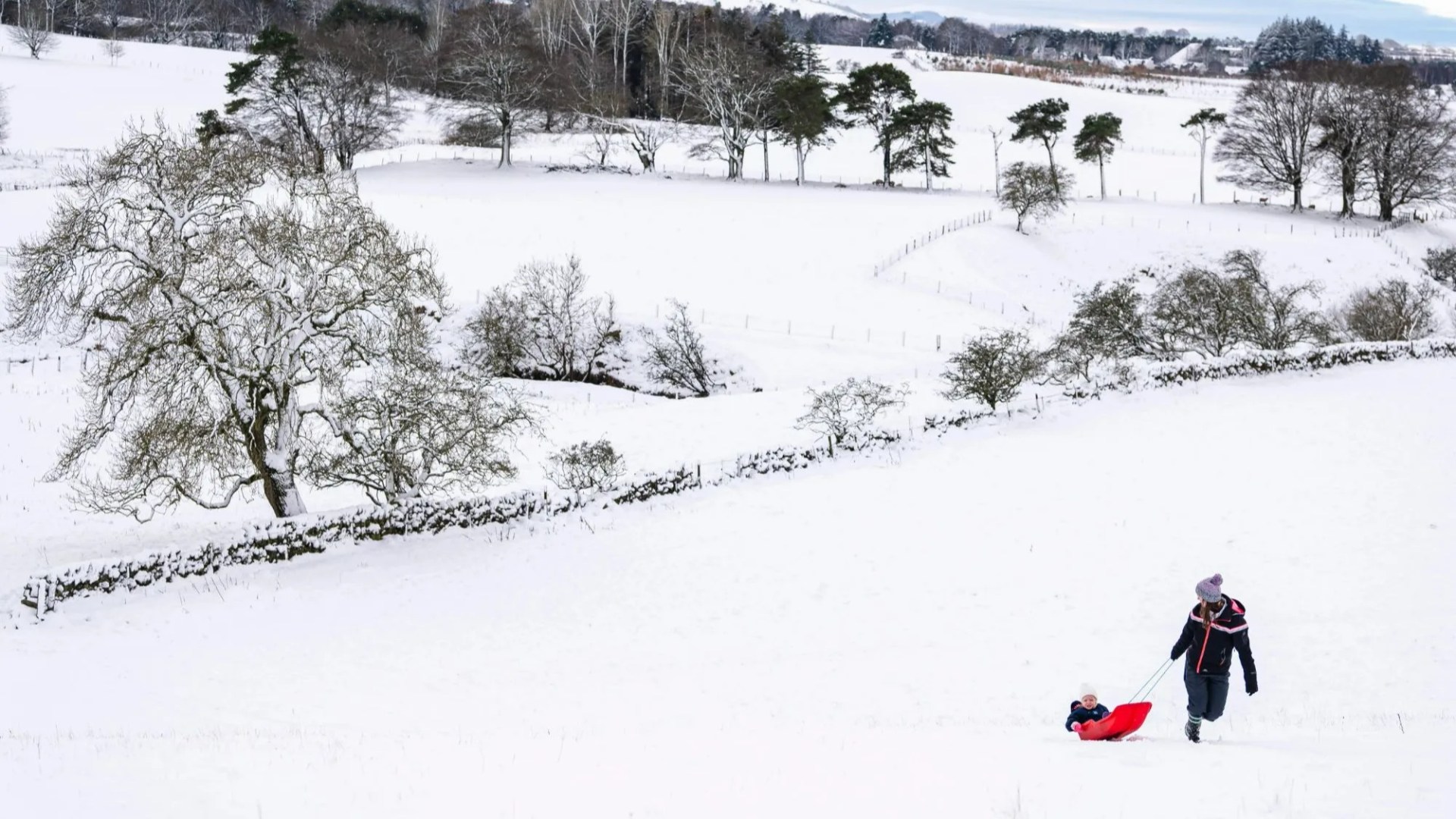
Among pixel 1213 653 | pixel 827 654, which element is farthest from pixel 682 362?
pixel 1213 653

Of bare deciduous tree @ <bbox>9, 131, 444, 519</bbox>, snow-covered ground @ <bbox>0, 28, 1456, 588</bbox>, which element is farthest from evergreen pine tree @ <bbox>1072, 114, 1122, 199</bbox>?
bare deciduous tree @ <bbox>9, 131, 444, 519</bbox>

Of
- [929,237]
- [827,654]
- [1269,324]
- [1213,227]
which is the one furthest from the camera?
[1213,227]

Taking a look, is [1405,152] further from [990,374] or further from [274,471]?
[274,471]

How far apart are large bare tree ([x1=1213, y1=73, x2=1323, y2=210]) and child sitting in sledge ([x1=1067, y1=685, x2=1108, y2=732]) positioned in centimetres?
6870

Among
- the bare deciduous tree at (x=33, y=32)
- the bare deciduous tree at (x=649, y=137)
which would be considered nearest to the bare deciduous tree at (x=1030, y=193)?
the bare deciduous tree at (x=649, y=137)

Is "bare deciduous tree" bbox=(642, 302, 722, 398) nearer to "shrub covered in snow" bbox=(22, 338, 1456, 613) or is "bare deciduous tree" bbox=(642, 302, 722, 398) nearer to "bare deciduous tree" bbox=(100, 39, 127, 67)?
"shrub covered in snow" bbox=(22, 338, 1456, 613)

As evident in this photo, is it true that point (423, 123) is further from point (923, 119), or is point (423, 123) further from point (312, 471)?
point (312, 471)

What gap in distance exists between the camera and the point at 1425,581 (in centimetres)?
1891

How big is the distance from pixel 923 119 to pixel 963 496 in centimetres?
5315

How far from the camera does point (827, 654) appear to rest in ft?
57.1

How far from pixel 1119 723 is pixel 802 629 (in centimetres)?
730

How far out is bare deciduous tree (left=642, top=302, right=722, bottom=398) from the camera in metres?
40.9

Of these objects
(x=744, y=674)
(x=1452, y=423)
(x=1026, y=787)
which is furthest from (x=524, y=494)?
(x=1452, y=423)

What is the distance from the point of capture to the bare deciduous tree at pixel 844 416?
2738 cm
